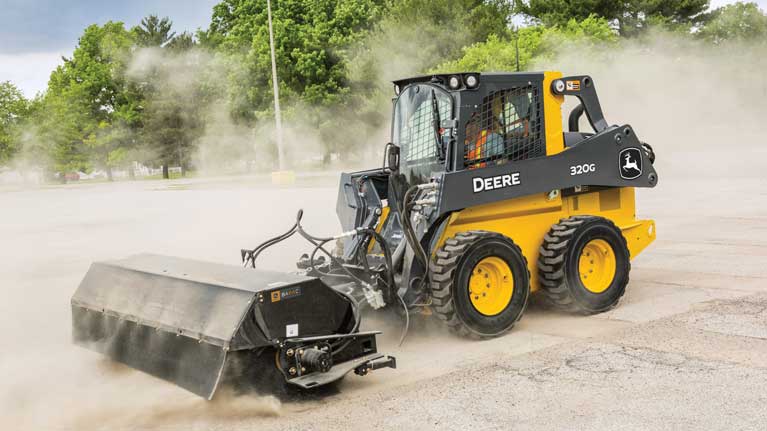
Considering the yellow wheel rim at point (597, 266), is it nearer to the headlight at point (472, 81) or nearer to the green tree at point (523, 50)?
the headlight at point (472, 81)

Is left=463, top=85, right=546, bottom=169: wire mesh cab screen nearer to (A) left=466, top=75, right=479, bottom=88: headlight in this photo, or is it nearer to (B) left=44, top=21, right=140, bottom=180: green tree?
(A) left=466, top=75, right=479, bottom=88: headlight

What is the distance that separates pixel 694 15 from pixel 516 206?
4331cm

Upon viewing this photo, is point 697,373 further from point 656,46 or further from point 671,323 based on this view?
point 656,46

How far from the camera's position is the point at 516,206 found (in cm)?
695

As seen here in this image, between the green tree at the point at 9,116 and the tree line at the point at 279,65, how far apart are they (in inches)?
4.9

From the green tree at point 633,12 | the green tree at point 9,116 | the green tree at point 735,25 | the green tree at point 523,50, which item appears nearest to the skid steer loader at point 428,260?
the green tree at point 523,50

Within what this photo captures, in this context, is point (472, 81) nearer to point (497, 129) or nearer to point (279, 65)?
point (497, 129)

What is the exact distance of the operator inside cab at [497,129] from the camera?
6758 mm

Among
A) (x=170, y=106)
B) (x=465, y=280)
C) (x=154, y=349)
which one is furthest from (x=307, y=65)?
(x=154, y=349)

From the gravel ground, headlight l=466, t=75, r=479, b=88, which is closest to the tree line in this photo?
the gravel ground

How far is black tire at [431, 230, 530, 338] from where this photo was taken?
6207 mm

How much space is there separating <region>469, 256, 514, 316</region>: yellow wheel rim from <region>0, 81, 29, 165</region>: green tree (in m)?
22.5

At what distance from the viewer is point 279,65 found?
1903 inches

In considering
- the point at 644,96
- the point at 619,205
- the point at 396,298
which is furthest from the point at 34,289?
the point at 644,96
